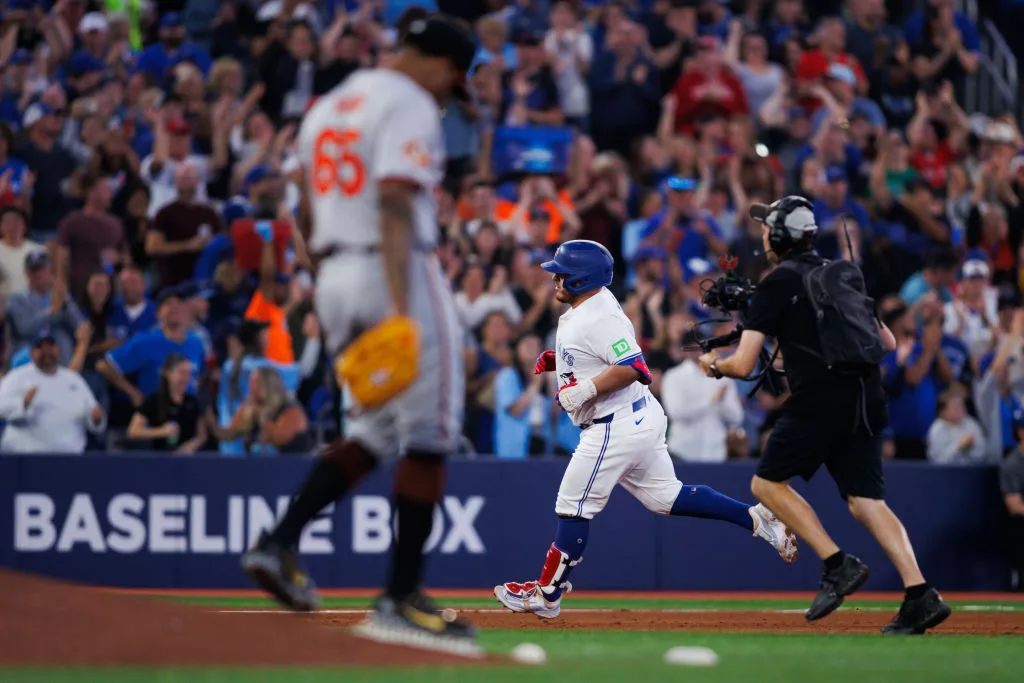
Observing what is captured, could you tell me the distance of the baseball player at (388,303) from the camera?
614 cm

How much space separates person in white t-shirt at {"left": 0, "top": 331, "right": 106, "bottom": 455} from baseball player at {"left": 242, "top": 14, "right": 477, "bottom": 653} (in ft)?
27.1

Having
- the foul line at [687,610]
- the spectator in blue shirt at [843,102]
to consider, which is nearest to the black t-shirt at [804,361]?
the foul line at [687,610]

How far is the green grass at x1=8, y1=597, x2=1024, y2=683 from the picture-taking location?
208 inches

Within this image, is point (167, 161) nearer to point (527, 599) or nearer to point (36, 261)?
point (36, 261)

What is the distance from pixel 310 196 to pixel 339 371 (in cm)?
94

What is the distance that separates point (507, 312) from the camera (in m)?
15.5

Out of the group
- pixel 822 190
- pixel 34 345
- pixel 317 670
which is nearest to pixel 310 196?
pixel 317 670

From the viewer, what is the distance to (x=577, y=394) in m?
9.41

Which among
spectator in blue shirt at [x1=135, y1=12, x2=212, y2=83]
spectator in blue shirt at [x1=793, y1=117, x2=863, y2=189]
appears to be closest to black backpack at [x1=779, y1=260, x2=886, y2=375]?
spectator in blue shirt at [x1=793, y1=117, x2=863, y2=189]

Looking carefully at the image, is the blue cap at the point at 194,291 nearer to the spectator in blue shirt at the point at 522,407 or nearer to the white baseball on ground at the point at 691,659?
the spectator in blue shirt at the point at 522,407

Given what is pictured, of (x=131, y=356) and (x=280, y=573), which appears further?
(x=131, y=356)

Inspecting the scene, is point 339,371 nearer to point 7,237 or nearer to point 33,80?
point 7,237

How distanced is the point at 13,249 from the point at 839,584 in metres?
9.55

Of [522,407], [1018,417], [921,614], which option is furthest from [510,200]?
[921,614]
